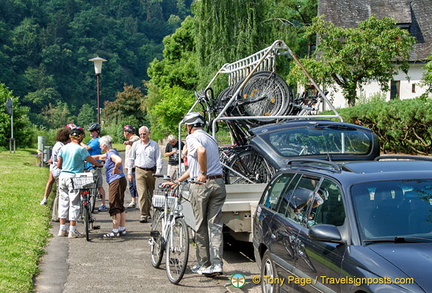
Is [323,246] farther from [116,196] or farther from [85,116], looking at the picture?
[85,116]

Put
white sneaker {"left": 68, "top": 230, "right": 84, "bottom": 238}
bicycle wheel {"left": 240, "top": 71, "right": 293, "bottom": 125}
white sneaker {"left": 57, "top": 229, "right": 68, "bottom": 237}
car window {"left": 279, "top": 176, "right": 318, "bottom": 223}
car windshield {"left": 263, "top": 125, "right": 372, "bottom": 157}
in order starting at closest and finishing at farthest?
car window {"left": 279, "top": 176, "right": 318, "bottom": 223} → car windshield {"left": 263, "top": 125, "right": 372, "bottom": 157} → white sneaker {"left": 68, "top": 230, "right": 84, "bottom": 238} → white sneaker {"left": 57, "top": 229, "right": 68, "bottom": 237} → bicycle wheel {"left": 240, "top": 71, "right": 293, "bottom": 125}

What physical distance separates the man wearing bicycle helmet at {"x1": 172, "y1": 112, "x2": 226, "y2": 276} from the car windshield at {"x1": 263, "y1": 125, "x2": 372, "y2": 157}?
1.85 meters

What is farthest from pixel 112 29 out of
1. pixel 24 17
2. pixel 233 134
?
pixel 233 134

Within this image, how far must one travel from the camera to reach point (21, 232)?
35.2 feet

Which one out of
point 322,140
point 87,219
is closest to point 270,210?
point 322,140

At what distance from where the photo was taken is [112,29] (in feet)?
494

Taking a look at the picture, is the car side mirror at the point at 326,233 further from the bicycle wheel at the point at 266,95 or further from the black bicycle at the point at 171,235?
the bicycle wheel at the point at 266,95

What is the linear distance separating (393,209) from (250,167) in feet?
19.1

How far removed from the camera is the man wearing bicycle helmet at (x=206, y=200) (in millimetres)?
7820

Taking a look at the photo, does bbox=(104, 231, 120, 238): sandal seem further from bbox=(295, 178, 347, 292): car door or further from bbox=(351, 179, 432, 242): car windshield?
bbox=(351, 179, 432, 242): car windshield

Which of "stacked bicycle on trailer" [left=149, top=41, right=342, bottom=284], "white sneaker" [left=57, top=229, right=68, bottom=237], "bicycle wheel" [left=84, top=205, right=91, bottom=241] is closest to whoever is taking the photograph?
"stacked bicycle on trailer" [left=149, top=41, right=342, bottom=284]

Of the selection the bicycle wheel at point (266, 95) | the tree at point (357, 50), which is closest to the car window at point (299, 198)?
the bicycle wheel at point (266, 95)

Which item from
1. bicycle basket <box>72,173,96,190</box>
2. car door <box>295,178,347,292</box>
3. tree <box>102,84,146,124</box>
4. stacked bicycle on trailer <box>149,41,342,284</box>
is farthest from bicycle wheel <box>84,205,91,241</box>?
tree <box>102,84,146,124</box>

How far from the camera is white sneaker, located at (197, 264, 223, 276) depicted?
7832mm
